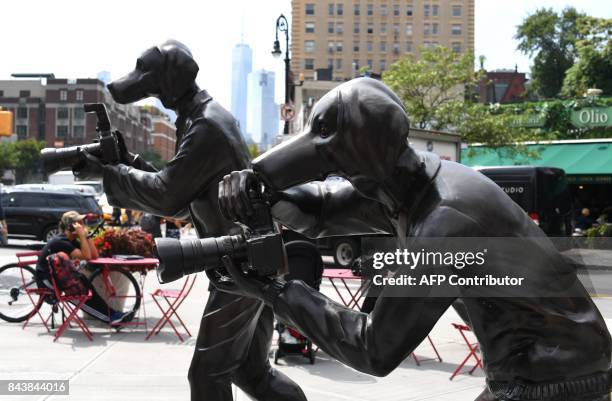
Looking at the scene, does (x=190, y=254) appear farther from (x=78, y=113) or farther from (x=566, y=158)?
(x=78, y=113)

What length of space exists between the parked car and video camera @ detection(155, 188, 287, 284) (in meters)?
17.0

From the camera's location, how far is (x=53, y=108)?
4262 inches

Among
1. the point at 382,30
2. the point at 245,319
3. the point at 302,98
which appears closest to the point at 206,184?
the point at 245,319

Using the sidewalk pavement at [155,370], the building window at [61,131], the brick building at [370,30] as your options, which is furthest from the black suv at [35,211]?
the building window at [61,131]

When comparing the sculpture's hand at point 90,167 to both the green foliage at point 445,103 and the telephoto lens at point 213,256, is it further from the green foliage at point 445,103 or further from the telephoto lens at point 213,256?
Result: the green foliage at point 445,103

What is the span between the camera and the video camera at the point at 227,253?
5.56ft

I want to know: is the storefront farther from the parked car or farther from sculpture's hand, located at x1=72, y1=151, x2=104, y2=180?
sculpture's hand, located at x1=72, y1=151, x2=104, y2=180

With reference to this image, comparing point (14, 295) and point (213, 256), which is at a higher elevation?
point (213, 256)

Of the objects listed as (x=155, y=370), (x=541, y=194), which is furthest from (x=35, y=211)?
(x=155, y=370)

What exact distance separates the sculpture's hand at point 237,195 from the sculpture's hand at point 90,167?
148 cm

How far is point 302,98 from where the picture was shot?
231 feet

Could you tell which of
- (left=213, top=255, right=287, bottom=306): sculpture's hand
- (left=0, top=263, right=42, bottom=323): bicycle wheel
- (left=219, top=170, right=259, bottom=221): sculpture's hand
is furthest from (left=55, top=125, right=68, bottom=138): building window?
(left=213, top=255, right=287, bottom=306): sculpture's hand

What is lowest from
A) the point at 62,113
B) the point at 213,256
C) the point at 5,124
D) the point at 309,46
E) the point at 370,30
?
the point at 213,256

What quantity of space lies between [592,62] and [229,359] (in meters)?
39.4
